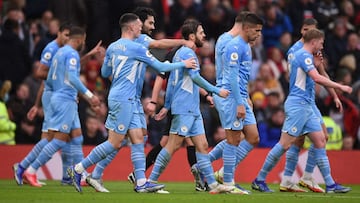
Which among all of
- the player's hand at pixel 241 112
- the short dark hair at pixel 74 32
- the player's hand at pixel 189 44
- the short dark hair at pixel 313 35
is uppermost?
the short dark hair at pixel 313 35

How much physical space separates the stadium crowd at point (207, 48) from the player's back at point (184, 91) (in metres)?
5.94

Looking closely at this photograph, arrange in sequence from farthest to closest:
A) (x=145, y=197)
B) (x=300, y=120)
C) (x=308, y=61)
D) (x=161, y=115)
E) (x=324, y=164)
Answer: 1. (x=324, y=164)
2. (x=300, y=120)
3. (x=308, y=61)
4. (x=161, y=115)
5. (x=145, y=197)

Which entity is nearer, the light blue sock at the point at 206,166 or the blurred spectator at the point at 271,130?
the light blue sock at the point at 206,166

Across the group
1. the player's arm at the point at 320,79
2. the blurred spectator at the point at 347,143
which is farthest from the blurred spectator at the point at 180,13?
Result: the player's arm at the point at 320,79

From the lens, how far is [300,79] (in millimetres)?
17266

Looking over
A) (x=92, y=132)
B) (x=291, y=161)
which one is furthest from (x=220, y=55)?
(x=92, y=132)

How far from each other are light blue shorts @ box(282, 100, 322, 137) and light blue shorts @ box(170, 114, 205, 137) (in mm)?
1508

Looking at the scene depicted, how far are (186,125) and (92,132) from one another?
6430 millimetres

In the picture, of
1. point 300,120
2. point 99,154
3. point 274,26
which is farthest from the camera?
point 274,26

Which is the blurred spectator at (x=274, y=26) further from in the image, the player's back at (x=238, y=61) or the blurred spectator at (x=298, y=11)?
the player's back at (x=238, y=61)

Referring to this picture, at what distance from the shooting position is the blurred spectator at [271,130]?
23.7 meters

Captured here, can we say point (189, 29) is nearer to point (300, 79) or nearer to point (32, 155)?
point (300, 79)

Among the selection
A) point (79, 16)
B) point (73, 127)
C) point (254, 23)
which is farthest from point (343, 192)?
point (79, 16)

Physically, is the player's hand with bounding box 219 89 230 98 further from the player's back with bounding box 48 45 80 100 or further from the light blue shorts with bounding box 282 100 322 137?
the player's back with bounding box 48 45 80 100
